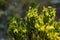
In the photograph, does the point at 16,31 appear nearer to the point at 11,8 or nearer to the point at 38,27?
the point at 38,27

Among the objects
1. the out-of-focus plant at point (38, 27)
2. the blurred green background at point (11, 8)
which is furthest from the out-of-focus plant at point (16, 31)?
the blurred green background at point (11, 8)

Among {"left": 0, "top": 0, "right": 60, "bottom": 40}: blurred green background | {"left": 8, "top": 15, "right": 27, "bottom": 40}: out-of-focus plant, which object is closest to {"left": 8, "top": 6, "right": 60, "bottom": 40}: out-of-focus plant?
{"left": 8, "top": 15, "right": 27, "bottom": 40}: out-of-focus plant

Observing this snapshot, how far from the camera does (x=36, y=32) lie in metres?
2.47

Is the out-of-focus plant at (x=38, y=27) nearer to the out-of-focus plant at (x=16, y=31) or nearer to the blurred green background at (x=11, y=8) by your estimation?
the out-of-focus plant at (x=16, y=31)

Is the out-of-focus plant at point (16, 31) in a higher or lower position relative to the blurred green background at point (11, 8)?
higher

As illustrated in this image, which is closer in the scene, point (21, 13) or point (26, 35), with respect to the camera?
point (26, 35)

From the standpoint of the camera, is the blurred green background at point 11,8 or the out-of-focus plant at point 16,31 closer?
the out-of-focus plant at point 16,31

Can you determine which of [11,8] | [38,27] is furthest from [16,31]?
[11,8]

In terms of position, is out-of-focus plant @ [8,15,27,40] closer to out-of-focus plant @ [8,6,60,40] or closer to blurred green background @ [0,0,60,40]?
out-of-focus plant @ [8,6,60,40]

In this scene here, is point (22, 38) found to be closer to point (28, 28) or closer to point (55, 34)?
point (28, 28)

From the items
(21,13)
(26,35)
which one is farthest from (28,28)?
(21,13)

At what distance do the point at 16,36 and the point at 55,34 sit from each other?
0.41 meters

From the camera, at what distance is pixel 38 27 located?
7.89 ft

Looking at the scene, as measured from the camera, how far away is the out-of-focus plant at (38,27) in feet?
7.76
